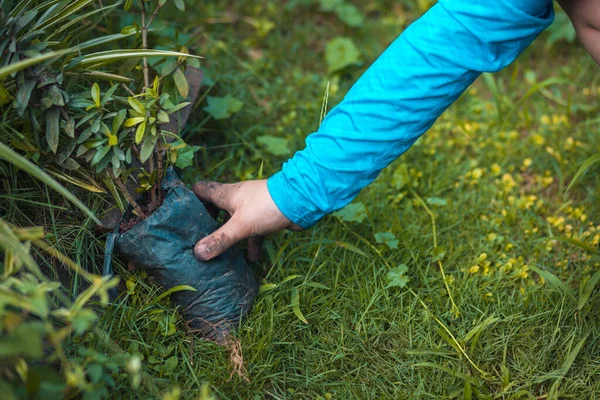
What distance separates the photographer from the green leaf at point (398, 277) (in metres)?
1.90

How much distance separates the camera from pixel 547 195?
237cm

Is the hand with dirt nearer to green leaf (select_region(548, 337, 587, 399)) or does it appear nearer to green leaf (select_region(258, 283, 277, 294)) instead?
green leaf (select_region(258, 283, 277, 294))

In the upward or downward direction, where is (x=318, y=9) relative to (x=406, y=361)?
upward

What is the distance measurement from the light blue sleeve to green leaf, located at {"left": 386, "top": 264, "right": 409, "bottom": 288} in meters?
0.40

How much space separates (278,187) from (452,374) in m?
0.73

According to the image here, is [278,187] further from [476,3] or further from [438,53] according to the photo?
[476,3]

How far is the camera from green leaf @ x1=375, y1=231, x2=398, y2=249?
2.02 meters

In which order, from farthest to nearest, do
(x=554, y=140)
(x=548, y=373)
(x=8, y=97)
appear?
(x=554, y=140), (x=548, y=373), (x=8, y=97)

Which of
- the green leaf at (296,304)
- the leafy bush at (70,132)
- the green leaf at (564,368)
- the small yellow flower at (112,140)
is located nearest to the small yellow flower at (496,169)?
the green leaf at (564,368)

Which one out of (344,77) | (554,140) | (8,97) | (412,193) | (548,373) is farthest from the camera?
(344,77)

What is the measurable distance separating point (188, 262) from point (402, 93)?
77 cm

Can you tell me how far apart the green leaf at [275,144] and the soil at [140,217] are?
636mm

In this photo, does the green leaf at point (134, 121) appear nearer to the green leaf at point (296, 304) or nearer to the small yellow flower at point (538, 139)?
the green leaf at point (296, 304)

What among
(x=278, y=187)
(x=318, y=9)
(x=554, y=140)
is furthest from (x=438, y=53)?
(x=318, y=9)
